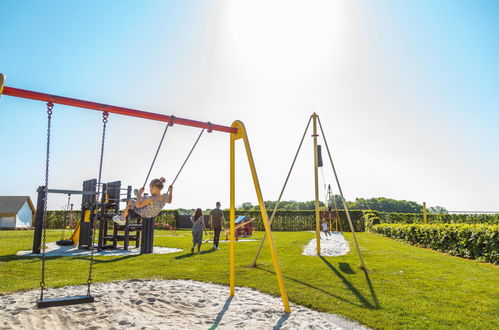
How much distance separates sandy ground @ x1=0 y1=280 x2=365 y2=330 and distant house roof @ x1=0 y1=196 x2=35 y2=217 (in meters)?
36.1

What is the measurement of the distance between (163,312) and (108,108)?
3033mm

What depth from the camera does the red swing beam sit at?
4.27 metres

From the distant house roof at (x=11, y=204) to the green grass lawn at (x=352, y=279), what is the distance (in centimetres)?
2976

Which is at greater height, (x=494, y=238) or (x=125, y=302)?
(x=494, y=238)

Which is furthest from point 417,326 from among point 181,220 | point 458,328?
point 181,220

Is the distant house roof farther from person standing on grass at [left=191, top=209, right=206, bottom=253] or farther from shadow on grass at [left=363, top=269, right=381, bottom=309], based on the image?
shadow on grass at [left=363, top=269, right=381, bottom=309]

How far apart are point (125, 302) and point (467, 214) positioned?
27.9m

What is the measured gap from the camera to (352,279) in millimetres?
6582

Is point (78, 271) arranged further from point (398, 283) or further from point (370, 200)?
point (370, 200)

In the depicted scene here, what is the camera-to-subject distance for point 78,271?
776 cm

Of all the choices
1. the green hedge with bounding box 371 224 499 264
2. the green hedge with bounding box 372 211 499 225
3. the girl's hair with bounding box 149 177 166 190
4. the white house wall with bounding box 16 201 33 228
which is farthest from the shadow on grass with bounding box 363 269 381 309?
the white house wall with bounding box 16 201 33 228

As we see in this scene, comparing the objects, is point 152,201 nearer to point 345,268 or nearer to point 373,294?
point 373,294

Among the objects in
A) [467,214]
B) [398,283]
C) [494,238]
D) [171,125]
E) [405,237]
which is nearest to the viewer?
[171,125]

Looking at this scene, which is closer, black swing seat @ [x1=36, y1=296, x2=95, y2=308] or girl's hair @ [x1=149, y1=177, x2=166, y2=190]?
black swing seat @ [x1=36, y1=296, x2=95, y2=308]
